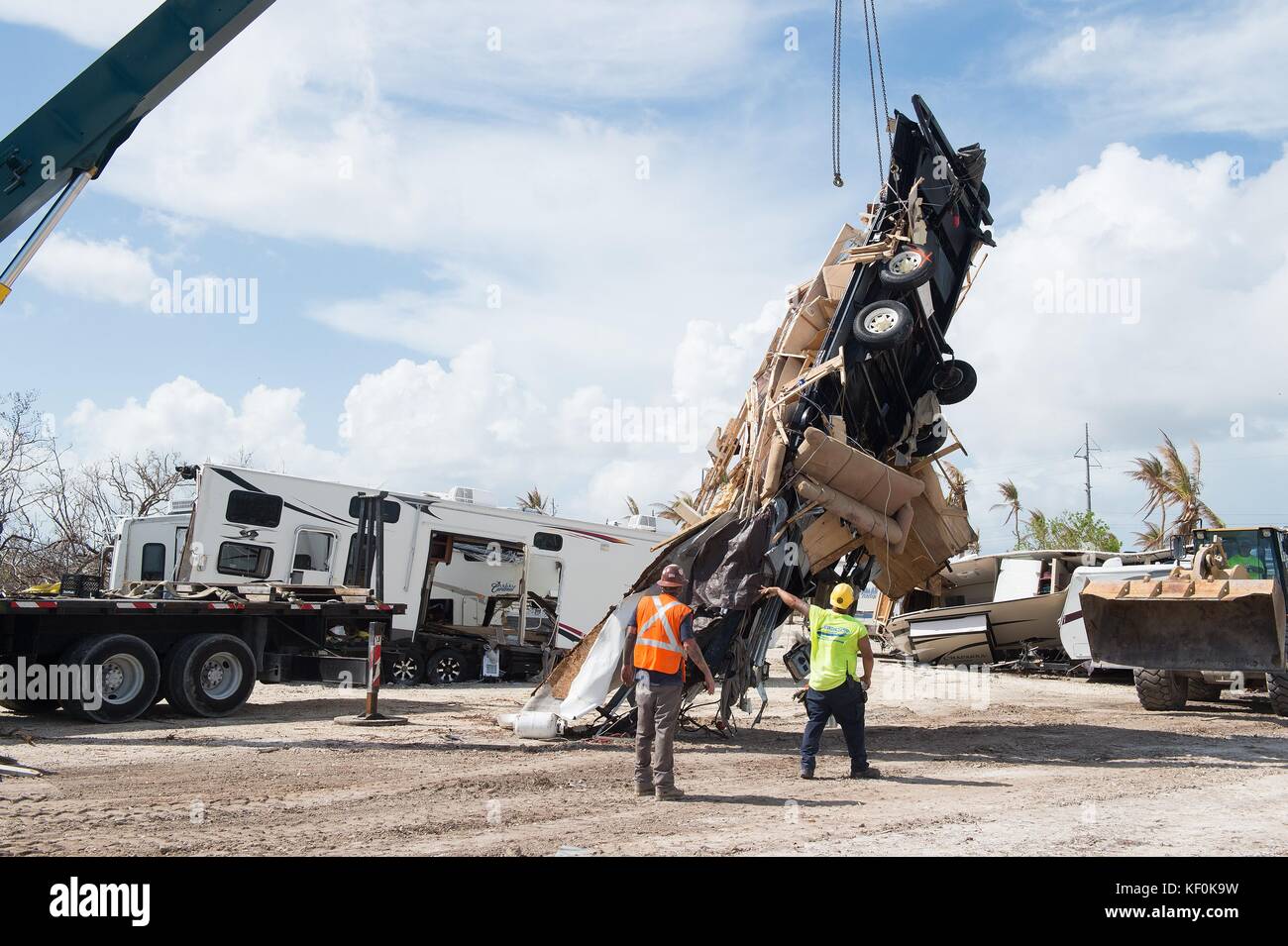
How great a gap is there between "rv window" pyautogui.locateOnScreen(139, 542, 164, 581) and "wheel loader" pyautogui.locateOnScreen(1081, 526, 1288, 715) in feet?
42.3

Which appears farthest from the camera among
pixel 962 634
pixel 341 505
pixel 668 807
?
pixel 962 634

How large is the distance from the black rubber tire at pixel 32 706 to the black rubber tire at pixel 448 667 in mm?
6570

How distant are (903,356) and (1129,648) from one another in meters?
4.38

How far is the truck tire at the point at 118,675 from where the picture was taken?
11820 mm

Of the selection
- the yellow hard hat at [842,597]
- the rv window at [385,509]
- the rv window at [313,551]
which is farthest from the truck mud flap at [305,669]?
the yellow hard hat at [842,597]

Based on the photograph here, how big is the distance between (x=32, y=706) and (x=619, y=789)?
24.7 feet

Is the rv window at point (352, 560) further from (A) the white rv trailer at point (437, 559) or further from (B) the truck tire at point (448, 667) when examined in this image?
(B) the truck tire at point (448, 667)

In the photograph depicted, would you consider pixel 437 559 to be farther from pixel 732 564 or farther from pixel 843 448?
pixel 843 448

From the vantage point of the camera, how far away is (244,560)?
16.7 metres

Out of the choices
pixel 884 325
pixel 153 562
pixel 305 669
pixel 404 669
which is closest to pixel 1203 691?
pixel 884 325

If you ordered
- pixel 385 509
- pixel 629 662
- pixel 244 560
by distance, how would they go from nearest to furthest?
pixel 629 662
pixel 244 560
pixel 385 509

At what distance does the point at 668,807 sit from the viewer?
779 cm
